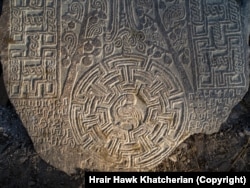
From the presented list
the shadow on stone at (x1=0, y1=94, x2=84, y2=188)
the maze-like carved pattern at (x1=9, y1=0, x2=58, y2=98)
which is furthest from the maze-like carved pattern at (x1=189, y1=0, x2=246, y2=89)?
the shadow on stone at (x1=0, y1=94, x2=84, y2=188)

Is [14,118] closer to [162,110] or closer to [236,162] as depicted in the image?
[162,110]

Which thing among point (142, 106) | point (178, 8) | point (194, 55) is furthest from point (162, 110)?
point (178, 8)

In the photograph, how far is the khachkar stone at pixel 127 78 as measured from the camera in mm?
2982

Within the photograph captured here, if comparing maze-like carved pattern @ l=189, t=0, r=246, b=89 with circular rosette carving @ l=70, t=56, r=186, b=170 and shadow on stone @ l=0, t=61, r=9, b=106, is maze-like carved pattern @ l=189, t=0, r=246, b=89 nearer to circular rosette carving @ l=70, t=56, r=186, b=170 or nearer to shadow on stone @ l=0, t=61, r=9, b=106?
circular rosette carving @ l=70, t=56, r=186, b=170

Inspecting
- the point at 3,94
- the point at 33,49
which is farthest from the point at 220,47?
the point at 3,94

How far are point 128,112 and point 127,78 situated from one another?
0.68ft

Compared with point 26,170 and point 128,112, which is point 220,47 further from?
point 26,170

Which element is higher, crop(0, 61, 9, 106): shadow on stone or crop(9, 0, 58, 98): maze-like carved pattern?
crop(9, 0, 58, 98): maze-like carved pattern

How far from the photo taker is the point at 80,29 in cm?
301

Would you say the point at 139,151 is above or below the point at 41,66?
below

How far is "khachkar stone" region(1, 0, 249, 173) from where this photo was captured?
2.98 metres

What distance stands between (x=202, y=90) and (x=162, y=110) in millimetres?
274

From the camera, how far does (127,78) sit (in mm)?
2984

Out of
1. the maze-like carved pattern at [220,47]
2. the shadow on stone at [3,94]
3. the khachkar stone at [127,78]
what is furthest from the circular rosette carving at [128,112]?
the shadow on stone at [3,94]
